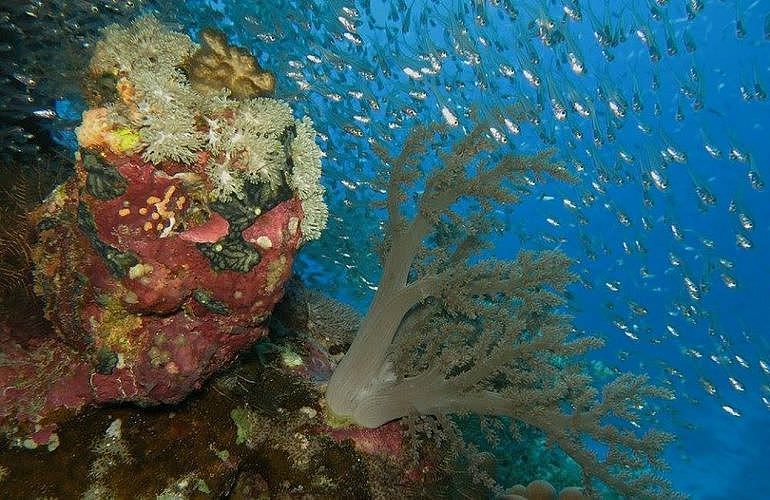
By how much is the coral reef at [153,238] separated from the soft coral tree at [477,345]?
1.17 m

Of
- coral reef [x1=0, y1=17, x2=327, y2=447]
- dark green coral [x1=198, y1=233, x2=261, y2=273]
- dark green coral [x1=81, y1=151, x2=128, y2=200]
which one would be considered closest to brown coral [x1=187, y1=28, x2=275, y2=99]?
coral reef [x1=0, y1=17, x2=327, y2=447]

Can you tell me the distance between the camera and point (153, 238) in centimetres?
265

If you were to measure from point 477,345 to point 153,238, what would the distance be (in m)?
2.43

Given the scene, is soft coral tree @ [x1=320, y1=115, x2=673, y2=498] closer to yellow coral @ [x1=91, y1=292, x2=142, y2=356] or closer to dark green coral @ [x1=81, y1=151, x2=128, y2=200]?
yellow coral @ [x1=91, y1=292, x2=142, y2=356]

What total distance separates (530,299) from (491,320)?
0.36 meters

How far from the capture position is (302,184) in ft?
10.3

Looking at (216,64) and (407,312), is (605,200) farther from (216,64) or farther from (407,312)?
(216,64)

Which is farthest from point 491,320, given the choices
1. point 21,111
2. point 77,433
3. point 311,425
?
point 21,111

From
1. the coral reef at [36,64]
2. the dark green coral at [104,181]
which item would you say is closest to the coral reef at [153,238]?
the dark green coral at [104,181]

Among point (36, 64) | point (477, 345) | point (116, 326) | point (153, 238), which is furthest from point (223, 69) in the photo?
point (36, 64)

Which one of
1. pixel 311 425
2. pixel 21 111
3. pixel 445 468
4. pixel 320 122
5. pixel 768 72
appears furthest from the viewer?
pixel 768 72

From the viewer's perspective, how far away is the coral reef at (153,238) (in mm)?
2646

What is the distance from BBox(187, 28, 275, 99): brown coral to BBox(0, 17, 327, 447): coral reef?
0.08 metres

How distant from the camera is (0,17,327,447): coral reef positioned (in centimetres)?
265
